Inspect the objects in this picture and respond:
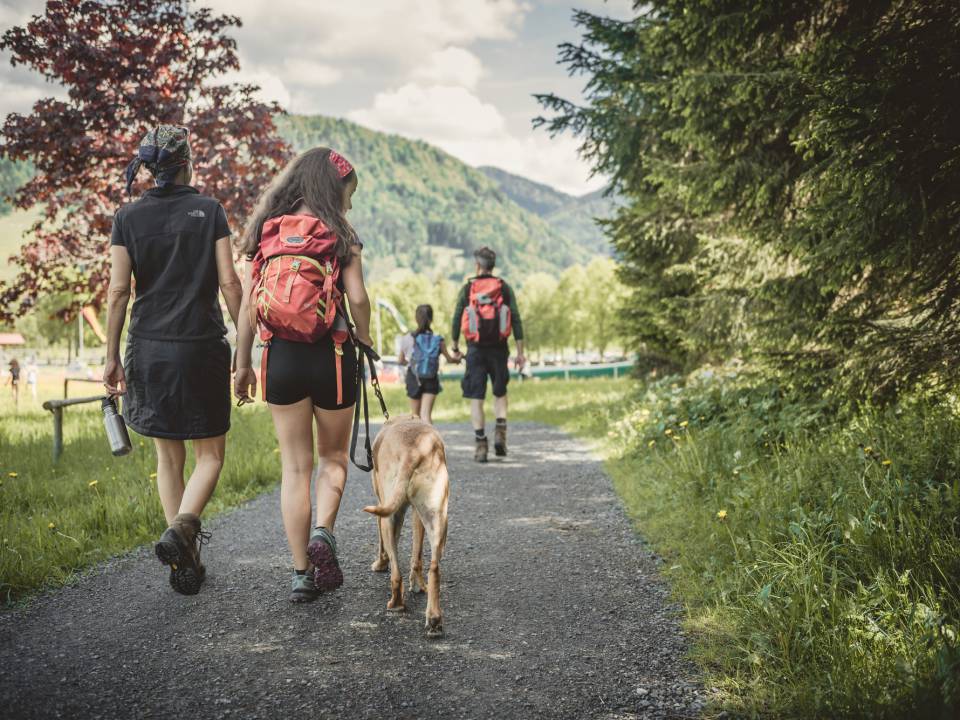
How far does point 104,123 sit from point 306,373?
688 centimetres

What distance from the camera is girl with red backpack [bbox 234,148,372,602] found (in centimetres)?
323

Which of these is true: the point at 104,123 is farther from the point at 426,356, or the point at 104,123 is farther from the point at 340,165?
the point at 340,165

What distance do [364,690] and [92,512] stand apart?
319cm

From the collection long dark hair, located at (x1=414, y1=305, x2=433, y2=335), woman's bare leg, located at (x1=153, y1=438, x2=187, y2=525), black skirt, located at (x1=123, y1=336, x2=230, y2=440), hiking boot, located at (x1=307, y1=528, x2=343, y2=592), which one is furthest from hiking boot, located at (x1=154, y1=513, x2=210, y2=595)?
long dark hair, located at (x1=414, y1=305, x2=433, y2=335)

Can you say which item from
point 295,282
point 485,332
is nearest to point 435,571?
point 295,282

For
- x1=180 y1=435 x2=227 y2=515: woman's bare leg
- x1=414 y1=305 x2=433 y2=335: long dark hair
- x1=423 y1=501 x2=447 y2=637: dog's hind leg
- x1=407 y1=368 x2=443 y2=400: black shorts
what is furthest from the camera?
x1=407 y1=368 x2=443 y2=400: black shorts

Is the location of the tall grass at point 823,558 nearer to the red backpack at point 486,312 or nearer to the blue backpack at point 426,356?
the red backpack at point 486,312

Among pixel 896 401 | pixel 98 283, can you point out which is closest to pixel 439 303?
pixel 98 283

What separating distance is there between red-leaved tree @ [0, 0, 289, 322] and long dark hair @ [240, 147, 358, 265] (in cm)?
603

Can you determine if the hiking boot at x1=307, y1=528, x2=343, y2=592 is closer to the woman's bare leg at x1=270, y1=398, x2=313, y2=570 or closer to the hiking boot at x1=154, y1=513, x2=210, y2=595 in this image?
the woman's bare leg at x1=270, y1=398, x2=313, y2=570

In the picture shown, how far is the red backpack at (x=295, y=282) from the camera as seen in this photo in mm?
3189

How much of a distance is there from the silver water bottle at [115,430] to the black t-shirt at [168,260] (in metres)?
0.45

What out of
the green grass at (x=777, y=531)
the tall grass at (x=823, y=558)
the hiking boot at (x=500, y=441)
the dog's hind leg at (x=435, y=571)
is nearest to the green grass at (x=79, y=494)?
the green grass at (x=777, y=531)

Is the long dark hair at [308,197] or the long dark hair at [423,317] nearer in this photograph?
the long dark hair at [308,197]
